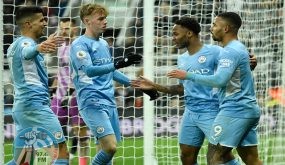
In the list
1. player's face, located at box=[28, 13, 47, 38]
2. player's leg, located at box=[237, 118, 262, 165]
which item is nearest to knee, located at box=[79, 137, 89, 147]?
player's face, located at box=[28, 13, 47, 38]

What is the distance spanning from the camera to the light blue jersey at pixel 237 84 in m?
8.16

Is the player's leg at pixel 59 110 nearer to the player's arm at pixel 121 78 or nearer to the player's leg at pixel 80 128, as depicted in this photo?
the player's leg at pixel 80 128

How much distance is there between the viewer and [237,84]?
27.3 ft

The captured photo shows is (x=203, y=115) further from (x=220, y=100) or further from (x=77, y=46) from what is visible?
(x=77, y=46)

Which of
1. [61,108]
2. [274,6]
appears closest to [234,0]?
[274,6]

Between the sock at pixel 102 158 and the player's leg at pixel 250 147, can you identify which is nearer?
the player's leg at pixel 250 147

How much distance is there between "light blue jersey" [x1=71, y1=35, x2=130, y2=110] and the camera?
355 inches

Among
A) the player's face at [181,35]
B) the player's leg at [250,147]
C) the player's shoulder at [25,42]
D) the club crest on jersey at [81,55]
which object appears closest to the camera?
the player's shoulder at [25,42]

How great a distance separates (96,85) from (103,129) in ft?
1.54

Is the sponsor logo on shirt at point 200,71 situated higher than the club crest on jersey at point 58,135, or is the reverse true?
the sponsor logo on shirt at point 200,71

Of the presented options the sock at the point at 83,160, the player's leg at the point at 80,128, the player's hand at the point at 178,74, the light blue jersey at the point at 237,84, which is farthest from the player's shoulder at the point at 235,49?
the player's leg at the point at 80,128

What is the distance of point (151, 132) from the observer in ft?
34.5

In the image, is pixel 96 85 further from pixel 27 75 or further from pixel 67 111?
pixel 67 111

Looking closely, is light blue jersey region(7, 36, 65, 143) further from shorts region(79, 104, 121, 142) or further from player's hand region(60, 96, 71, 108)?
player's hand region(60, 96, 71, 108)
